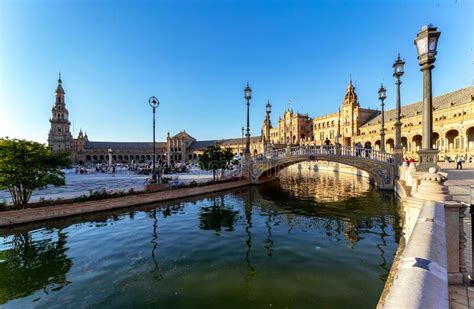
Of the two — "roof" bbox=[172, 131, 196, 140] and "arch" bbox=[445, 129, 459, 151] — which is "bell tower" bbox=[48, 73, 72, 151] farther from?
"arch" bbox=[445, 129, 459, 151]

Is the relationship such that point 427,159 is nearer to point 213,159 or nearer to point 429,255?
point 429,255

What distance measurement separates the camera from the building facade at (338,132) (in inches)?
1773

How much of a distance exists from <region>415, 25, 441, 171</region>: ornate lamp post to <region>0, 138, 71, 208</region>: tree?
19454 mm

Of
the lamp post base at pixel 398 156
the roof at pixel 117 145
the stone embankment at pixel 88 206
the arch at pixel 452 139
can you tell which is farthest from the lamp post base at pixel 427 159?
the roof at pixel 117 145

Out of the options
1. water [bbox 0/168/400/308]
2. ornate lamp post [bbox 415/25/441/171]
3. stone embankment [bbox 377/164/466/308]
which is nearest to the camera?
stone embankment [bbox 377/164/466/308]

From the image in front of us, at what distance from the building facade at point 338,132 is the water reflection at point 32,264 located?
1075 cm

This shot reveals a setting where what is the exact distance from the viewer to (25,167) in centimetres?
1448

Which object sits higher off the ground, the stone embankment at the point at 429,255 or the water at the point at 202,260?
the stone embankment at the point at 429,255

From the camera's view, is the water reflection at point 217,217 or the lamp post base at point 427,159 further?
the water reflection at point 217,217

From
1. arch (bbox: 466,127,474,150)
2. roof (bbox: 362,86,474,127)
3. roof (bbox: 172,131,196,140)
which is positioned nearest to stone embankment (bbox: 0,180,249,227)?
arch (bbox: 466,127,474,150)

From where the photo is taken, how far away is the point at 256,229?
1327 cm

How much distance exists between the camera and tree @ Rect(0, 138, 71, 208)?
14023mm

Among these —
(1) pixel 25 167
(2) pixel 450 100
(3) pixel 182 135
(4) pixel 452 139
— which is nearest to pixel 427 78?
(1) pixel 25 167

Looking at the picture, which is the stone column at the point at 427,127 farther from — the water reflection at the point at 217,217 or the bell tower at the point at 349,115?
the bell tower at the point at 349,115
